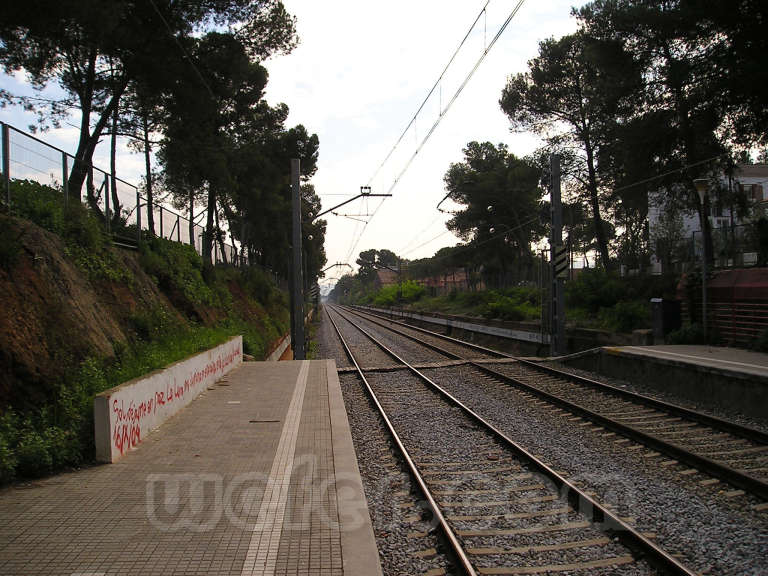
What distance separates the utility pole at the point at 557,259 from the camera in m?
18.2

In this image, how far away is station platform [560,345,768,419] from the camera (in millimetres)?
10102

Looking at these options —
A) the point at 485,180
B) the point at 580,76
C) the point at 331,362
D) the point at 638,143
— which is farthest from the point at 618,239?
the point at 331,362

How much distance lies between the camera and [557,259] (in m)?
18.2

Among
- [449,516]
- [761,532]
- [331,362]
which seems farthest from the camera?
[331,362]

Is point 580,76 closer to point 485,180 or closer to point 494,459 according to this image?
point 485,180

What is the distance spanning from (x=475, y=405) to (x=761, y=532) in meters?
6.49

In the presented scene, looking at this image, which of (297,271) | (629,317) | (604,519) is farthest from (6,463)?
(629,317)

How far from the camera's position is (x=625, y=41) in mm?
21766

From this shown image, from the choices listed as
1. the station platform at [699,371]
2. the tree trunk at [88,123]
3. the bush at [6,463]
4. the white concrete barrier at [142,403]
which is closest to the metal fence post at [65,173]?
the white concrete barrier at [142,403]

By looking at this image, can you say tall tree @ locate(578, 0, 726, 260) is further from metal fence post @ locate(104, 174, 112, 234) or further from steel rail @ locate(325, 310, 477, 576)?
metal fence post @ locate(104, 174, 112, 234)

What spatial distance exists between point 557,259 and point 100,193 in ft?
41.8

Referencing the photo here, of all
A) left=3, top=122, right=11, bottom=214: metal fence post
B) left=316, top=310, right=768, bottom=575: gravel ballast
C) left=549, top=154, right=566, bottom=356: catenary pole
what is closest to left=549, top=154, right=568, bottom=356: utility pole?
Answer: left=549, top=154, right=566, bottom=356: catenary pole

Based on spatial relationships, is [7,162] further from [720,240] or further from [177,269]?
[720,240]

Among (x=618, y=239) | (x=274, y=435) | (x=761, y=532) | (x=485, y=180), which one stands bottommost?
(x=761, y=532)
